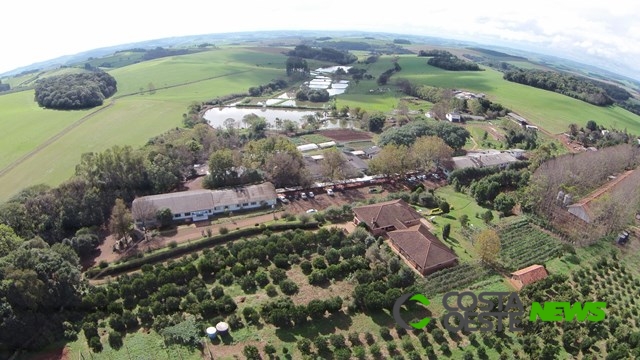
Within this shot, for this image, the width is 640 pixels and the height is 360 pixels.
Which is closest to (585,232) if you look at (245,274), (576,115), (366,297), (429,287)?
(429,287)

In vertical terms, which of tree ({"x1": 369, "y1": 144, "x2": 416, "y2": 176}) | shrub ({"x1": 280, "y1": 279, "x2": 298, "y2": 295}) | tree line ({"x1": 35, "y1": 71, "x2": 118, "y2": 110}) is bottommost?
shrub ({"x1": 280, "y1": 279, "x2": 298, "y2": 295})

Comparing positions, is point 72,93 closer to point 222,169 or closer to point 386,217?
point 222,169

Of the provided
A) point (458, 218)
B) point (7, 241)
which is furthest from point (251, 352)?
point (458, 218)

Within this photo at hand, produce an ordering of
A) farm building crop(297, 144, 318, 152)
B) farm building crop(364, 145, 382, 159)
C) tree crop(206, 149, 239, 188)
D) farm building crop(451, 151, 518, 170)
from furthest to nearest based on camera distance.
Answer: farm building crop(297, 144, 318, 152) < farm building crop(364, 145, 382, 159) < farm building crop(451, 151, 518, 170) < tree crop(206, 149, 239, 188)

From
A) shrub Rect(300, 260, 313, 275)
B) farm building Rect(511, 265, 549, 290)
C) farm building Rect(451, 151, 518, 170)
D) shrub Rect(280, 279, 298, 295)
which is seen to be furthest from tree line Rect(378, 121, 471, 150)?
shrub Rect(280, 279, 298, 295)

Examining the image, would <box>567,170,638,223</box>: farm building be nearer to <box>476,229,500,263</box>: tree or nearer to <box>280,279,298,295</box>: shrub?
<box>476,229,500,263</box>: tree

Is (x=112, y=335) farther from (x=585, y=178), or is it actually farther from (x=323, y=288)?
(x=585, y=178)

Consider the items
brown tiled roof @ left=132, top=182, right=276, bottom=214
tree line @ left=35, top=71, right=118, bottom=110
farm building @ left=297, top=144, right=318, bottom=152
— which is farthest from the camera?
tree line @ left=35, top=71, right=118, bottom=110
